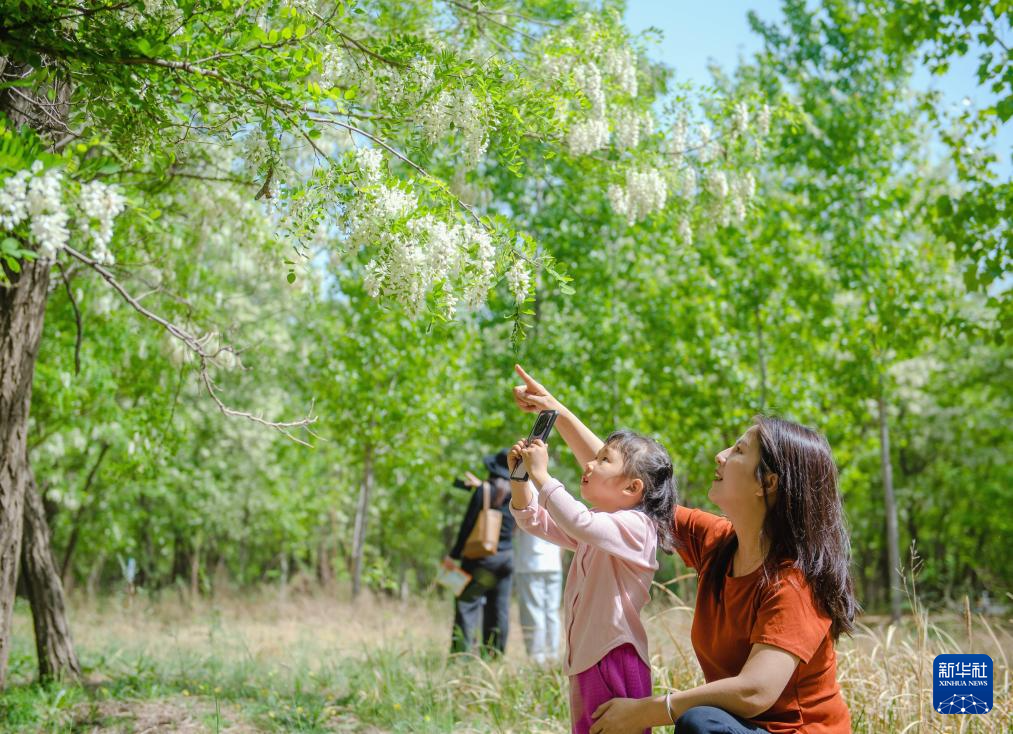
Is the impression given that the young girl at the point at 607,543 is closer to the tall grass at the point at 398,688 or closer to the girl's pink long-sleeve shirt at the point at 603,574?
the girl's pink long-sleeve shirt at the point at 603,574

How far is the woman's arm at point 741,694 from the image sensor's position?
2169 mm

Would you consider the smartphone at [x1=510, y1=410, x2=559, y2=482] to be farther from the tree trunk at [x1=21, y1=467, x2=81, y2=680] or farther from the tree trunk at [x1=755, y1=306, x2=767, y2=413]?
the tree trunk at [x1=755, y1=306, x2=767, y2=413]

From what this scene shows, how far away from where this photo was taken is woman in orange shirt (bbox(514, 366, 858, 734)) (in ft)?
7.20

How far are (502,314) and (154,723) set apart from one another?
7732 mm

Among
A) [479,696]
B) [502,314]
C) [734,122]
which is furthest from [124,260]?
[502,314]

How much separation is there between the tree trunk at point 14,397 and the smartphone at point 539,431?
293cm

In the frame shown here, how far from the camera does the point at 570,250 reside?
11500 millimetres

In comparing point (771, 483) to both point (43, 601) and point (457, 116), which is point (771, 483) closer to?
point (457, 116)

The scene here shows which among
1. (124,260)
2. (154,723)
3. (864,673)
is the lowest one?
(154,723)

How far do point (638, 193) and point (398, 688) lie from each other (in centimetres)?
300

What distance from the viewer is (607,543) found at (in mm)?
2539

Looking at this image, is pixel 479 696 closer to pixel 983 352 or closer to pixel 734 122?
pixel 734 122

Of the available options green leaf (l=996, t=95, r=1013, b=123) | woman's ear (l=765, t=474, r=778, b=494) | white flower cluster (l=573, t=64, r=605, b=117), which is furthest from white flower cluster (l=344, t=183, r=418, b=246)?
green leaf (l=996, t=95, r=1013, b=123)

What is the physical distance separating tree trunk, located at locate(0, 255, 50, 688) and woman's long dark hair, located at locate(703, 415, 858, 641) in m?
3.63
